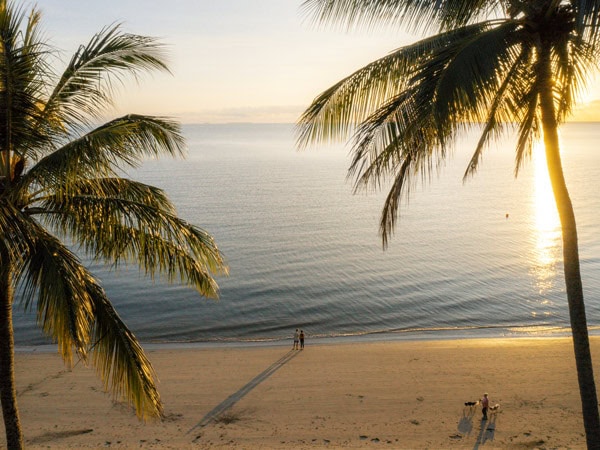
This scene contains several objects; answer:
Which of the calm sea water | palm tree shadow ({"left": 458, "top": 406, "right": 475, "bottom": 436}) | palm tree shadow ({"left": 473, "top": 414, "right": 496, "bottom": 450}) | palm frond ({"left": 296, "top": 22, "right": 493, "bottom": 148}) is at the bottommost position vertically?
palm tree shadow ({"left": 473, "top": 414, "right": 496, "bottom": 450})

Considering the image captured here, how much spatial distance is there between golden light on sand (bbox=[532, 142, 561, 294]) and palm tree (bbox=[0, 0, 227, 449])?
26.6m

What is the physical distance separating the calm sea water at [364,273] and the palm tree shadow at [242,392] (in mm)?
5167

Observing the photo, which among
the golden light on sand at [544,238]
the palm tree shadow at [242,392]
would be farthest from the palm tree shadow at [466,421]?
the golden light on sand at [544,238]

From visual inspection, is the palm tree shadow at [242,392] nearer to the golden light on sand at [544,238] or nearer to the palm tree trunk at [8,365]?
the palm tree trunk at [8,365]

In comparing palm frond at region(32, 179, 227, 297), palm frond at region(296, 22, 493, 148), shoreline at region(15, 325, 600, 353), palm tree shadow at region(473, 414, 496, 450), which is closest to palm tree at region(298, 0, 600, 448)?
palm frond at region(296, 22, 493, 148)

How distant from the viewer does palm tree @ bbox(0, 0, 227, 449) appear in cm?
611

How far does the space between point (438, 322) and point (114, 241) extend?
28444mm

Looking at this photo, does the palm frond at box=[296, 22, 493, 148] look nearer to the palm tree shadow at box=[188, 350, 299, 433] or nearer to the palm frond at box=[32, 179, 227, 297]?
the palm frond at box=[32, 179, 227, 297]

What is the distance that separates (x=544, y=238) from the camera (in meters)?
54.3

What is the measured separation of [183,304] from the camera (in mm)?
34188

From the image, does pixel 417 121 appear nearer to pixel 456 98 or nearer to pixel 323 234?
pixel 456 98

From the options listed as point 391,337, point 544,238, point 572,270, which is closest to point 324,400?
point 391,337

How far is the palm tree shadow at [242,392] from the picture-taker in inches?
722

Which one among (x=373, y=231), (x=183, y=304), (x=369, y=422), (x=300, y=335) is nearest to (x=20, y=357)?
(x=183, y=304)
